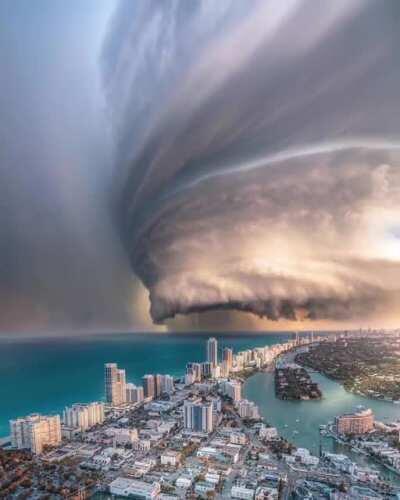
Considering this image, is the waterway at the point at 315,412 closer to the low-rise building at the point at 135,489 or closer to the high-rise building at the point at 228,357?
the low-rise building at the point at 135,489

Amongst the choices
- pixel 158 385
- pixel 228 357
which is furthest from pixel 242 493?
pixel 228 357

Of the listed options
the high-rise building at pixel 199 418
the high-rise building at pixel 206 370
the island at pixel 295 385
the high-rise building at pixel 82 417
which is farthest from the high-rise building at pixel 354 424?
the high-rise building at pixel 206 370

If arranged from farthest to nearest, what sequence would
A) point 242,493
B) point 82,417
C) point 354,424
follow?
point 82,417 < point 354,424 < point 242,493

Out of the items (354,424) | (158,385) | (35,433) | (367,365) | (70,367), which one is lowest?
(70,367)

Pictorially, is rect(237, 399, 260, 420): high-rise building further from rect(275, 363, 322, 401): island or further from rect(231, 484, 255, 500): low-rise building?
rect(231, 484, 255, 500): low-rise building

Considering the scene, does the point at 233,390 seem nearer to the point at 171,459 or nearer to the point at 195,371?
A: the point at 195,371

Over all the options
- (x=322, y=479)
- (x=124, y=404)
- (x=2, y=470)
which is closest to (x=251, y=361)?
(x=124, y=404)
